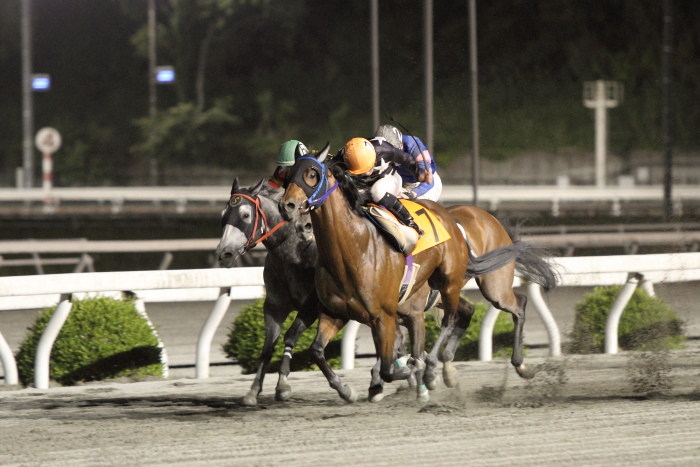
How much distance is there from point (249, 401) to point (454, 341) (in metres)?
1.57

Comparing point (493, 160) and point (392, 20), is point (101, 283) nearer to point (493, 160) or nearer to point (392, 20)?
point (493, 160)

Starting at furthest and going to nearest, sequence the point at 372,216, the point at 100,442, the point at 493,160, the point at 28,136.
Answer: the point at 493,160, the point at 28,136, the point at 372,216, the point at 100,442

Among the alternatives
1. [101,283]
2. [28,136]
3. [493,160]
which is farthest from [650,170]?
[101,283]

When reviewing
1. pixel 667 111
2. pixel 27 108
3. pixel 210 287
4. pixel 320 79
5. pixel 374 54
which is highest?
pixel 320 79

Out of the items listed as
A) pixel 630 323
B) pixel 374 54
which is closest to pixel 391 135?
pixel 630 323

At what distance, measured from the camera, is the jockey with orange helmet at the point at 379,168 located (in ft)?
18.7

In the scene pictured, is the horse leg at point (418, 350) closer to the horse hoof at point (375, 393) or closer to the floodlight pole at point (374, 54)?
the horse hoof at point (375, 393)

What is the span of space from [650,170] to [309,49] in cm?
1843

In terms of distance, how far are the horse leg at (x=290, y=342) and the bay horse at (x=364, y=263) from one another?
10.7 inches

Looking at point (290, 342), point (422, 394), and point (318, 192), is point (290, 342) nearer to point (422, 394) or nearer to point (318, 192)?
point (422, 394)

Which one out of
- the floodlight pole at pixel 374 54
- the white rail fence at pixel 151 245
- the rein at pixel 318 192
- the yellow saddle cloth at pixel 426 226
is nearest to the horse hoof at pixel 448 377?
the yellow saddle cloth at pixel 426 226

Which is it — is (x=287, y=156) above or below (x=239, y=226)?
above

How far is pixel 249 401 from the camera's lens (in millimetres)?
5852

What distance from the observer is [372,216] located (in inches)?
222
